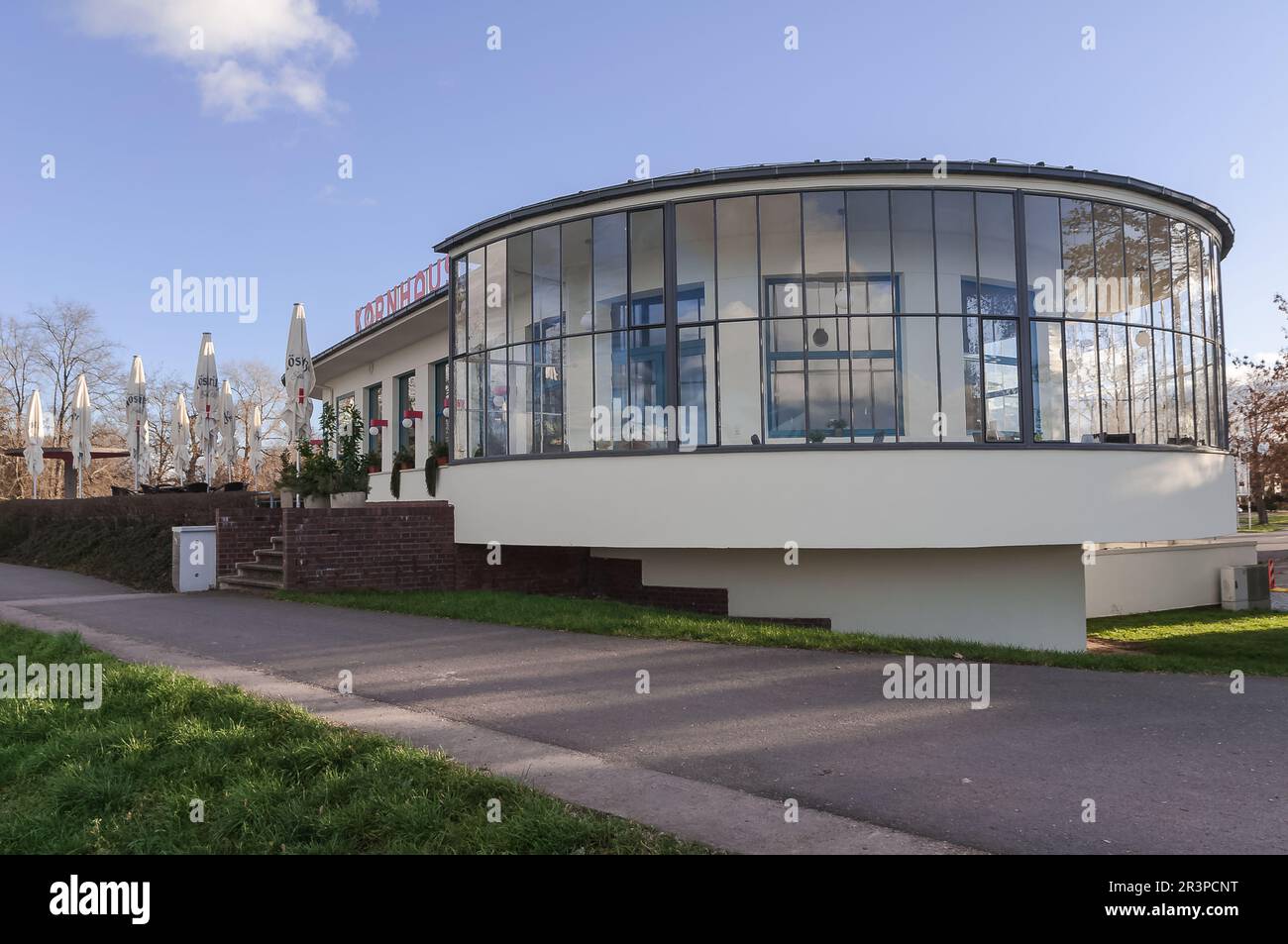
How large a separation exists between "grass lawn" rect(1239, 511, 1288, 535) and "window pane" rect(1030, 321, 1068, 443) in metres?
35.3

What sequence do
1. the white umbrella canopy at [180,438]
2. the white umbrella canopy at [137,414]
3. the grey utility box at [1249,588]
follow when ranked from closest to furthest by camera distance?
the grey utility box at [1249,588]
the white umbrella canopy at [137,414]
the white umbrella canopy at [180,438]

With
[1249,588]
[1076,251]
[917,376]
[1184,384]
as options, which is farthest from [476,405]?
[1249,588]

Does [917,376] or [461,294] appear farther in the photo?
[461,294]

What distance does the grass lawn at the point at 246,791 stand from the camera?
4047 mm

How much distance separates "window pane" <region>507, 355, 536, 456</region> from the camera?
1267cm

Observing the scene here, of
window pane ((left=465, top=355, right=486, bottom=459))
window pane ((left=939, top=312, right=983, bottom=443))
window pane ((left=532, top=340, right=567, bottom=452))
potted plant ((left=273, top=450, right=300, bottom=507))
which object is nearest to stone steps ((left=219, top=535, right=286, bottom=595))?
potted plant ((left=273, top=450, right=300, bottom=507))

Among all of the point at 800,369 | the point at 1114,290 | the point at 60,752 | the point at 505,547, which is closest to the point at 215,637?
the point at 60,752

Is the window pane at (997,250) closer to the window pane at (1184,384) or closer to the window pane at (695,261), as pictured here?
the window pane at (1184,384)

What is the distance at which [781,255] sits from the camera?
12812 millimetres

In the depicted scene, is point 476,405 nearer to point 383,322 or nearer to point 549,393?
point 549,393

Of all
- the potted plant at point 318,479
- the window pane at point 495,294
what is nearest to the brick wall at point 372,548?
the potted plant at point 318,479

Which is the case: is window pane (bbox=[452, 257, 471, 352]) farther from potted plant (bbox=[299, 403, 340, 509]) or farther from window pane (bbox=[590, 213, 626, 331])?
potted plant (bbox=[299, 403, 340, 509])

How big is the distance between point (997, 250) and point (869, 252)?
1.62 metres

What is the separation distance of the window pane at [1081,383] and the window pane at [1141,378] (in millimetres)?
441
